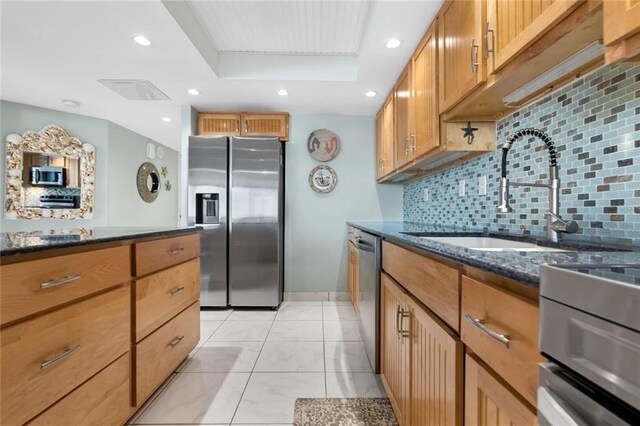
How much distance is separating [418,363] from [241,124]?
307cm

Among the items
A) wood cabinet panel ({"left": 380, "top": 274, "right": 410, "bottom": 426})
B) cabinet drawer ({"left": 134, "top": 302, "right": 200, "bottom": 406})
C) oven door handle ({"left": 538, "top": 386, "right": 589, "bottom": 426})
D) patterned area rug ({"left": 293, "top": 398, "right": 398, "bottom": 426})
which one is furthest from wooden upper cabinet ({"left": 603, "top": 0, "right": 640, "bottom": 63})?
cabinet drawer ({"left": 134, "top": 302, "right": 200, "bottom": 406})

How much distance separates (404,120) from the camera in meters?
2.38

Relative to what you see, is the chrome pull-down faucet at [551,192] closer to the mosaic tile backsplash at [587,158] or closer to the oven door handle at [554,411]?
the mosaic tile backsplash at [587,158]

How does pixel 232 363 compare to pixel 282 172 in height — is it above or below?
below

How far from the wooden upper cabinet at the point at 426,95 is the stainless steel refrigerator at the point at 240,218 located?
1.58m

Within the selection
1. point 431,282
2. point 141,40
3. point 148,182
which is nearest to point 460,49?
point 431,282

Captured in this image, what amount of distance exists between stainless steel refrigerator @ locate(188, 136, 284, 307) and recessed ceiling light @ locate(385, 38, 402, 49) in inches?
58.5

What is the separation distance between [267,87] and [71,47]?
1.51m

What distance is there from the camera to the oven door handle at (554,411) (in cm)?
41

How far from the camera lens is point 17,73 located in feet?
8.81

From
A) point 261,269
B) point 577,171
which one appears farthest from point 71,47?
point 577,171

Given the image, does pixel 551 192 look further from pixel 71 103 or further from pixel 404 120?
pixel 71 103

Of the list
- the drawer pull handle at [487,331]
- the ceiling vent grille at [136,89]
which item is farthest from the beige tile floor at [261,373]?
the ceiling vent grille at [136,89]

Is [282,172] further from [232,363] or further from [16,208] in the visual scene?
[16,208]
